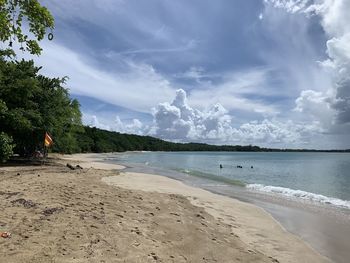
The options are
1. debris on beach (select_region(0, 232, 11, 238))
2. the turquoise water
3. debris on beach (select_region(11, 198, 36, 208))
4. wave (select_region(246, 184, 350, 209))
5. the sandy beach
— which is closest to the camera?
the sandy beach

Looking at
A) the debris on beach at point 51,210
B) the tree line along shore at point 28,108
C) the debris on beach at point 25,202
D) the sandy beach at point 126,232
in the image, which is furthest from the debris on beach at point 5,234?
the tree line along shore at point 28,108

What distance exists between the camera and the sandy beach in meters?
6.28

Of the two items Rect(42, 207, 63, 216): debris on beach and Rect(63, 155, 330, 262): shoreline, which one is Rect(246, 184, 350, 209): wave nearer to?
Rect(63, 155, 330, 262): shoreline

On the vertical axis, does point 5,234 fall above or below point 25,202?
below

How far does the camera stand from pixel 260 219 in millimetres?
12617

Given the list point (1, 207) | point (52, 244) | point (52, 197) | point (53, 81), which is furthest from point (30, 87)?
point (52, 244)

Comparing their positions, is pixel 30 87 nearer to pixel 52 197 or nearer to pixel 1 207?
pixel 52 197

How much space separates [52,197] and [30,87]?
16024 millimetres

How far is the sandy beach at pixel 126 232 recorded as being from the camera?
247 inches

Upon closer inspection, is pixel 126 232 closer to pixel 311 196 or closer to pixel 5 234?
pixel 5 234

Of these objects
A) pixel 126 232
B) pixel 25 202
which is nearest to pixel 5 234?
pixel 126 232

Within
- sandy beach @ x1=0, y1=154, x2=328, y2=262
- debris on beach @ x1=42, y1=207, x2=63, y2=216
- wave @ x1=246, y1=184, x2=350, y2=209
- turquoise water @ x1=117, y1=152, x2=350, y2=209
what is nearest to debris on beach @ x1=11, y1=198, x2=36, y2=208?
sandy beach @ x1=0, y1=154, x2=328, y2=262

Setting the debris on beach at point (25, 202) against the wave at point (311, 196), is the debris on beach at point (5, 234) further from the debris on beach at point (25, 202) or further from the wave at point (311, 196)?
the wave at point (311, 196)

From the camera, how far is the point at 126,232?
309 inches
